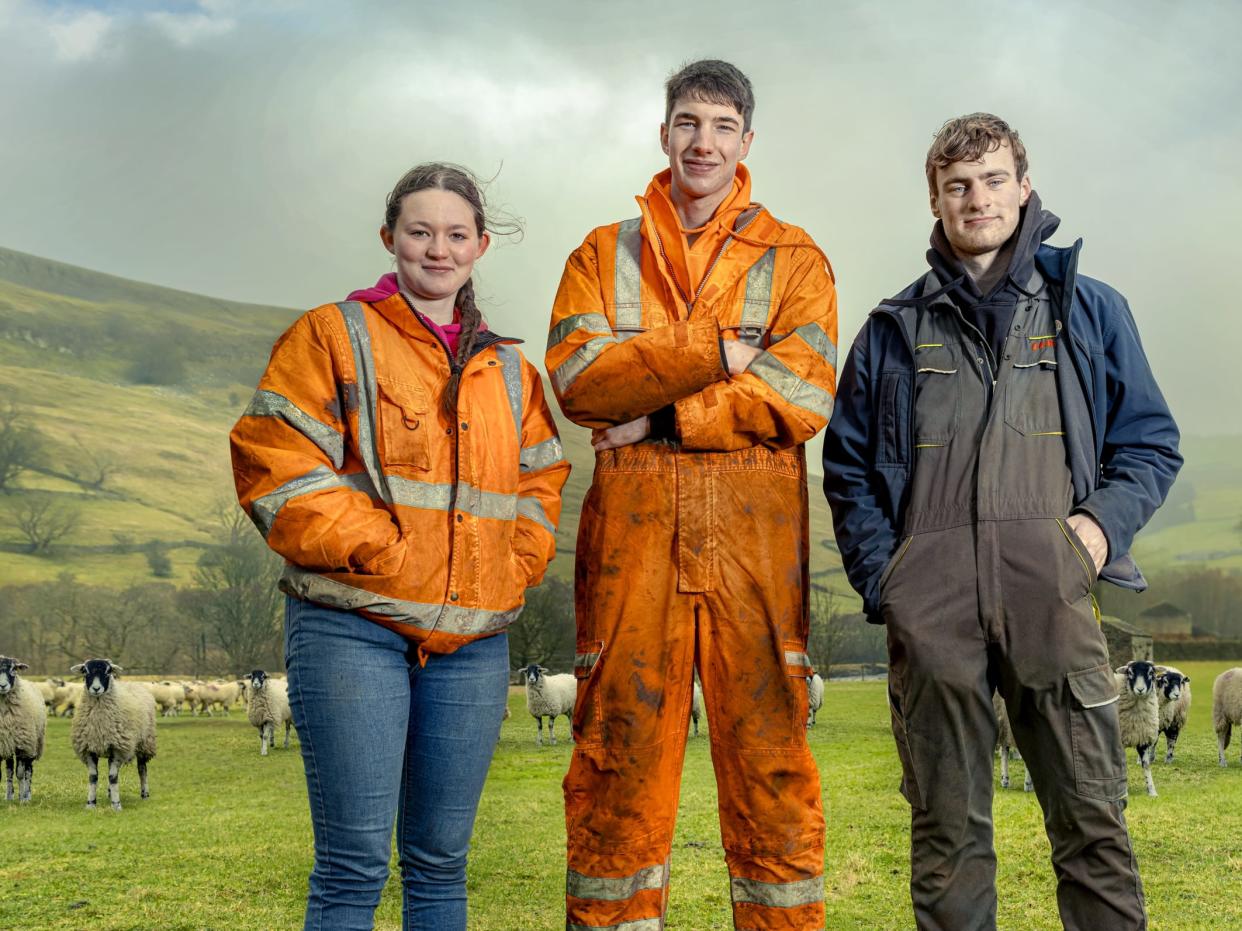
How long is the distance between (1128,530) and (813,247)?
151 cm

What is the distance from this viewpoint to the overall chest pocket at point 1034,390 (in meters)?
3.69

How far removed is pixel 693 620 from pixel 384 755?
3.65 ft

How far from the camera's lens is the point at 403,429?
3.45m

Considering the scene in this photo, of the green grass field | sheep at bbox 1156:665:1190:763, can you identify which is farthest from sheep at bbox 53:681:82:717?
sheep at bbox 1156:665:1190:763

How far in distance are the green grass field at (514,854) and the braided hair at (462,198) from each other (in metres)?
4.77

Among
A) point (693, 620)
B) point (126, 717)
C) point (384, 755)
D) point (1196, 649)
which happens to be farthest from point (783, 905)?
point (1196, 649)

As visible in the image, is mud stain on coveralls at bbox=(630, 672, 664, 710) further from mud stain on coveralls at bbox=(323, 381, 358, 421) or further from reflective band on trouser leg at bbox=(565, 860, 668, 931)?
mud stain on coveralls at bbox=(323, 381, 358, 421)

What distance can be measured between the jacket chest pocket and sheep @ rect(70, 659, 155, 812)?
11919 millimetres

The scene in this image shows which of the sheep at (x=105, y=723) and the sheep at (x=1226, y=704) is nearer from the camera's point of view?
the sheep at (x=105, y=723)

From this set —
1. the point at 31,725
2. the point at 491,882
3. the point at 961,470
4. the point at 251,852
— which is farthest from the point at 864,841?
the point at 31,725

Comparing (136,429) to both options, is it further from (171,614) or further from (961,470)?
(961,470)

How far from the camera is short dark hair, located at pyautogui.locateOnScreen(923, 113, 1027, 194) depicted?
375 centimetres

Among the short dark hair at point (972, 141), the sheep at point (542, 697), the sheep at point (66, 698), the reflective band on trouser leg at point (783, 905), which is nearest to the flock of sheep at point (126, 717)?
the sheep at point (542, 697)

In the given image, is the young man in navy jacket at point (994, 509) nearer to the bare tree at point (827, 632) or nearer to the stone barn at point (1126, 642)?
the stone barn at point (1126, 642)
